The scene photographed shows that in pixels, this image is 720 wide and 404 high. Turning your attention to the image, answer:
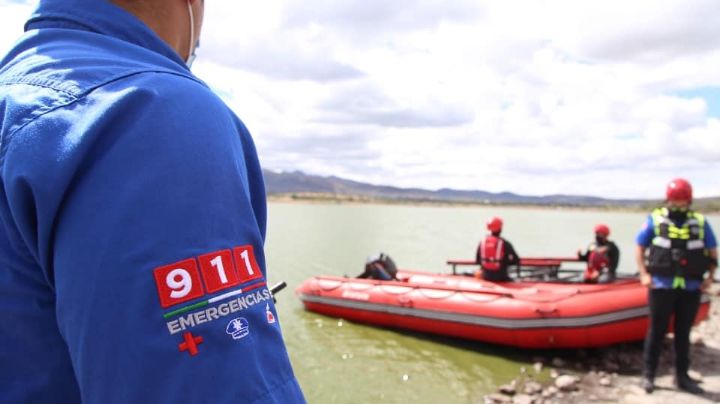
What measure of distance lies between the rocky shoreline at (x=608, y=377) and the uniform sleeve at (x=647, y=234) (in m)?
1.98

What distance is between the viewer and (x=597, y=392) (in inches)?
270

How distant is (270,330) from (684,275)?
6674 mm

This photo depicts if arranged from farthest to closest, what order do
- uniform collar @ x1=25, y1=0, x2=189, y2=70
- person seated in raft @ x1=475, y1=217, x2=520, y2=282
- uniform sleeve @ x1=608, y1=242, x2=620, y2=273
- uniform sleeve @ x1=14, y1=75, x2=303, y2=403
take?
person seated in raft @ x1=475, y1=217, x2=520, y2=282
uniform sleeve @ x1=608, y1=242, x2=620, y2=273
uniform collar @ x1=25, y1=0, x2=189, y2=70
uniform sleeve @ x1=14, y1=75, x2=303, y2=403

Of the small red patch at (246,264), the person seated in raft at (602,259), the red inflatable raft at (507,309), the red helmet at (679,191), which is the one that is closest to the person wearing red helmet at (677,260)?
the red helmet at (679,191)

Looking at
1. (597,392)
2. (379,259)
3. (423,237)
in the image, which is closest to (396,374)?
(597,392)

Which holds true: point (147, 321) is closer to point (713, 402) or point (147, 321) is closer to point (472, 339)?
point (713, 402)

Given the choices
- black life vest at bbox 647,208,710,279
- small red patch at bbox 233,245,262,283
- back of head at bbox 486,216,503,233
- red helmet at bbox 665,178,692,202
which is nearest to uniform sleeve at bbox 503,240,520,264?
back of head at bbox 486,216,503,233

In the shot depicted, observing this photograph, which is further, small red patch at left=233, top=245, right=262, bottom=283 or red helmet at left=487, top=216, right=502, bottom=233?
red helmet at left=487, top=216, right=502, bottom=233

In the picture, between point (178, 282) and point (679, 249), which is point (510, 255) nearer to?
point (679, 249)

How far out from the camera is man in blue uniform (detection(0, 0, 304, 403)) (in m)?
0.55

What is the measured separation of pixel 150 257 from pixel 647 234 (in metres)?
6.94

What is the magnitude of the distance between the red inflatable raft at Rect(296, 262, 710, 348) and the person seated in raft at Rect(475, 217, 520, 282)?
0.83 ft

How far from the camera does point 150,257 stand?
0.56 meters

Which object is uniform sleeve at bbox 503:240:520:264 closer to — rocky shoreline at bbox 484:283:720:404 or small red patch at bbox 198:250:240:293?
rocky shoreline at bbox 484:283:720:404
